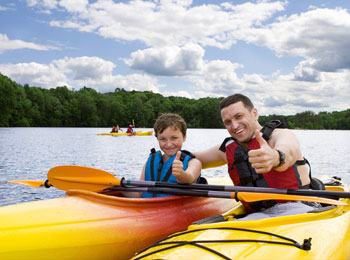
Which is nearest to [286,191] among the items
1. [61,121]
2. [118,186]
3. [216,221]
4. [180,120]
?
[216,221]

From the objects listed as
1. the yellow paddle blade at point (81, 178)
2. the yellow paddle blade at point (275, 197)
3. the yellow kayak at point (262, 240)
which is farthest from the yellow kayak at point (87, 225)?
the yellow paddle blade at point (275, 197)

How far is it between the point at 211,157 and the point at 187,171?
0.41 meters

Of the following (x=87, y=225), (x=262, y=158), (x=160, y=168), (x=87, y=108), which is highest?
(x=87, y=108)

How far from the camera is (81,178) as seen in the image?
3775 millimetres

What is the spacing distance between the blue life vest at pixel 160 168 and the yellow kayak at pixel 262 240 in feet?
2.82

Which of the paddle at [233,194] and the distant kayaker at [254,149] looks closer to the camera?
the paddle at [233,194]

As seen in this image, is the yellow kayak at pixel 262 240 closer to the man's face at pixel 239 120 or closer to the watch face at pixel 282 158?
the watch face at pixel 282 158

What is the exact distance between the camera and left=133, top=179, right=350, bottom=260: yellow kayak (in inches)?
85.6

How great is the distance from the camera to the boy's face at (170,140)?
3.62 metres

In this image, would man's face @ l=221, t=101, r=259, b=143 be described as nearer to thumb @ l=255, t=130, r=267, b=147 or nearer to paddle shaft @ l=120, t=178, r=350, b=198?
paddle shaft @ l=120, t=178, r=350, b=198

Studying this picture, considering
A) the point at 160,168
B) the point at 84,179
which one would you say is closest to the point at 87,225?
the point at 84,179

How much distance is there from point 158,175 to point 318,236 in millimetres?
1708

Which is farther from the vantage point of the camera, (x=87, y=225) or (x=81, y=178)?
(x=81, y=178)

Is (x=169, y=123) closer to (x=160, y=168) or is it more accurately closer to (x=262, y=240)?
(x=160, y=168)
